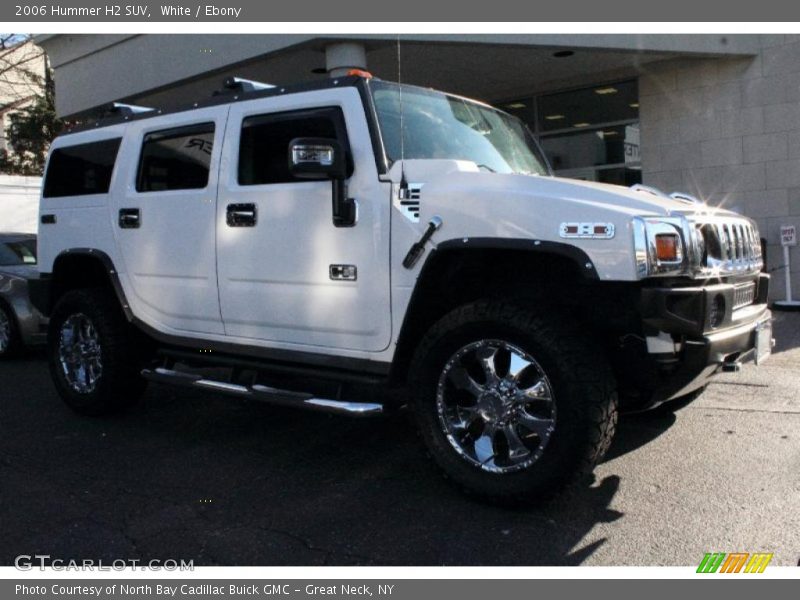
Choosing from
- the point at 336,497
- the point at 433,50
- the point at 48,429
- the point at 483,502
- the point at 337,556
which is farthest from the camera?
the point at 433,50

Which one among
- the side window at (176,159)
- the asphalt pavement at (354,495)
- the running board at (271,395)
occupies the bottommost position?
the asphalt pavement at (354,495)

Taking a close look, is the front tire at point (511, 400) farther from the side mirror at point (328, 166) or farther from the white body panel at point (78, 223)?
the white body panel at point (78, 223)

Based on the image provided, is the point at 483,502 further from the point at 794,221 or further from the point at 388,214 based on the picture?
the point at 794,221

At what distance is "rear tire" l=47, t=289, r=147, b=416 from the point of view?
5301 millimetres

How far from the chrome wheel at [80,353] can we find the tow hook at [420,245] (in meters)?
2.81

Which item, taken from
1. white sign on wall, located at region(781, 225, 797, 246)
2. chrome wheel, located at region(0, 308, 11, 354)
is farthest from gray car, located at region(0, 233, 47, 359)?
white sign on wall, located at region(781, 225, 797, 246)

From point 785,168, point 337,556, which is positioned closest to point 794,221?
point 785,168

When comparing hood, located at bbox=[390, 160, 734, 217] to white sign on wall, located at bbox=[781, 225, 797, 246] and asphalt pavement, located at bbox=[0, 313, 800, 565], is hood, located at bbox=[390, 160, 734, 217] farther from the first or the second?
white sign on wall, located at bbox=[781, 225, 797, 246]

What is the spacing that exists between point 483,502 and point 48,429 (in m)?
3.32

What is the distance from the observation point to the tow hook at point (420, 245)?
3652mm

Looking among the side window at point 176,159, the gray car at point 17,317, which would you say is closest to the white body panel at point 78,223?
the side window at point 176,159

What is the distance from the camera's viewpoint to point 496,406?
3.55m

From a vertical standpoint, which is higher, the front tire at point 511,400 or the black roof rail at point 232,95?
the black roof rail at point 232,95
